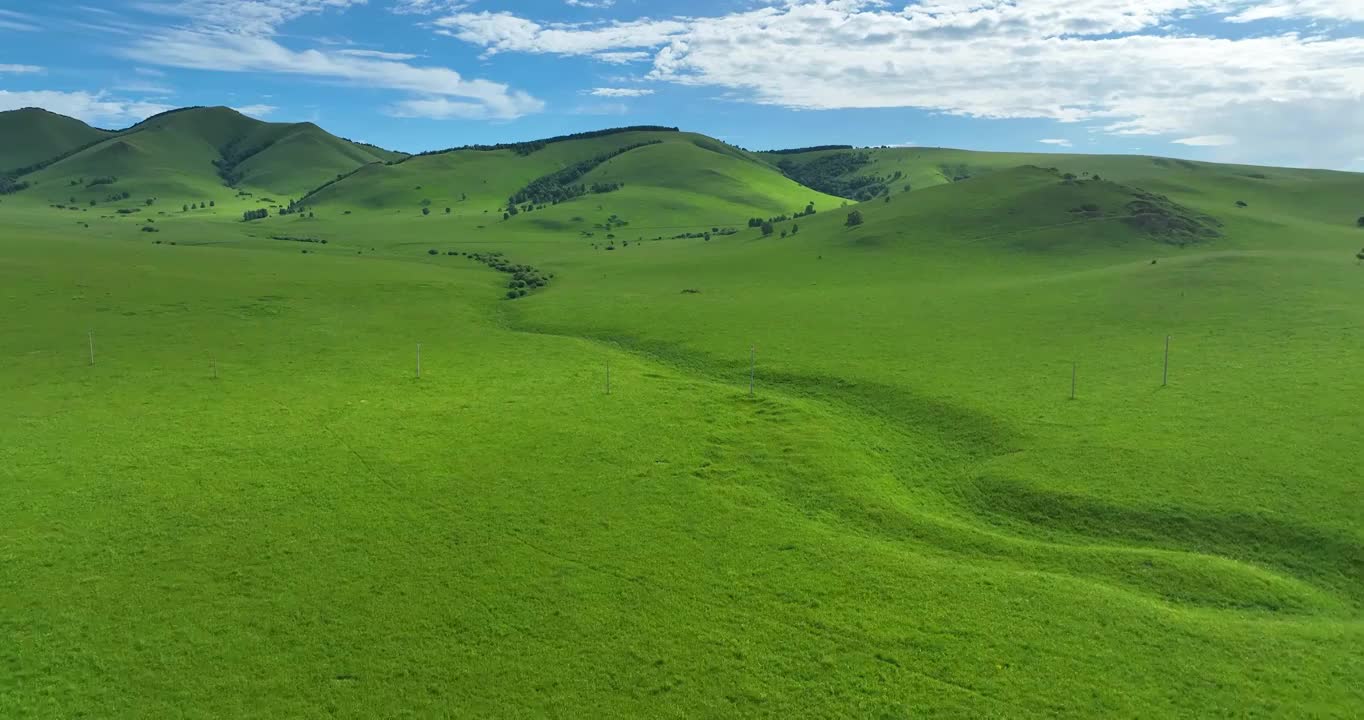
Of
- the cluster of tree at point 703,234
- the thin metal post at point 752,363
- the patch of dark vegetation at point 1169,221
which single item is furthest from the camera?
the cluster of tree at point 703,234

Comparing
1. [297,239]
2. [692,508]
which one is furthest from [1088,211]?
[297,239]

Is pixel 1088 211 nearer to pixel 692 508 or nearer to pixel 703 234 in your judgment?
pixel 703 234

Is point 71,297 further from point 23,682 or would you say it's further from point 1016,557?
point 1016,557

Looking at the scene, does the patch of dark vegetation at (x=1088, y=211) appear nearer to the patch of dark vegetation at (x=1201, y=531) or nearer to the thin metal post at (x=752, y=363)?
the thin metal post at (x=752, y=363)

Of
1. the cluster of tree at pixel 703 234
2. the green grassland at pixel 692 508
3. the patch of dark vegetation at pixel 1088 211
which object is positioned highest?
the patch of dark vegetation at pixel 1088 211

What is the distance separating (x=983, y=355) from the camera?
53.0m

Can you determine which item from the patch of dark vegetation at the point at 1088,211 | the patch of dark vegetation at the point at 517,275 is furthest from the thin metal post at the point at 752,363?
the patch of dark vegetation at the point at 1088,211

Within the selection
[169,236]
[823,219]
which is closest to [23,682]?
[823,219]

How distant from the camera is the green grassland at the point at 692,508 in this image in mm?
21000

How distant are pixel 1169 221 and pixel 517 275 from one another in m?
86.4

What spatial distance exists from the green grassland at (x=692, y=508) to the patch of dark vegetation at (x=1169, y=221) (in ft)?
105

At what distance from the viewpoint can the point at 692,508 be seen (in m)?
31.0

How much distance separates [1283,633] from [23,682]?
35.5m

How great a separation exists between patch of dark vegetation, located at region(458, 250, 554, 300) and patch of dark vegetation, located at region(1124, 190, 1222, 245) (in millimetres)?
77682
